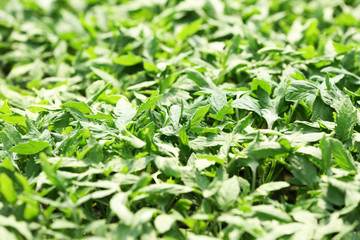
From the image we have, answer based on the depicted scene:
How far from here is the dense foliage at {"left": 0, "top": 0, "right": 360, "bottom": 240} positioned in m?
1.27

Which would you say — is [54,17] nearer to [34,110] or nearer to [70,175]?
[34,110]

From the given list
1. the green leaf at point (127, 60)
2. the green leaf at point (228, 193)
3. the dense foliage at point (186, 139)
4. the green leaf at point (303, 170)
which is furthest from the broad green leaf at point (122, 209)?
the green leaf at point (127, 60)

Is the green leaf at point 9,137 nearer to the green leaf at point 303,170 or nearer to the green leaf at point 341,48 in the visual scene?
the green leaf at point 303,170

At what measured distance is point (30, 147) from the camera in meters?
1.46

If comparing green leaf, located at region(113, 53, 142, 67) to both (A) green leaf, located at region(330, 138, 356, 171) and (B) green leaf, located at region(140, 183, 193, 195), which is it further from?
(A) green leaf, located at region(330, 138, 356, 171)


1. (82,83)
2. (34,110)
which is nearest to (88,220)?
(34,110)

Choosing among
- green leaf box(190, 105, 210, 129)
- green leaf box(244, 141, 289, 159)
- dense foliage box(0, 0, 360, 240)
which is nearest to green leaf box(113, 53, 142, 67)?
dense foliage box(0, 0, 360, 240)

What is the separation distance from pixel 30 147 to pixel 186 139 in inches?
25.3

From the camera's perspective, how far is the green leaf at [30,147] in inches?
57.2

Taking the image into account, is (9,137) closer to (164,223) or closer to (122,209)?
(122,209)

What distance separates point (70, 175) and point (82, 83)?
1.11 meters

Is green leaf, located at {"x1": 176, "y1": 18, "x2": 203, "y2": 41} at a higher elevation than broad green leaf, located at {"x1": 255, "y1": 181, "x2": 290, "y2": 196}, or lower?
higher

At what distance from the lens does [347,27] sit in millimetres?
2660

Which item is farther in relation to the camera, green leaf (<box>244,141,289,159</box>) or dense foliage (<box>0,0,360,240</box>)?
green leaf (<box>244,141,289,159</box>)
